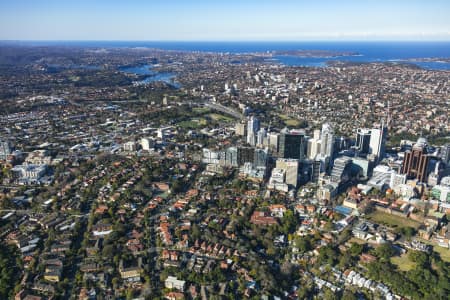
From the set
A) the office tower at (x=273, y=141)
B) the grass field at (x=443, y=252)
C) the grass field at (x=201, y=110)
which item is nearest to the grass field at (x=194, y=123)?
the grass field at (x=201, y=110)

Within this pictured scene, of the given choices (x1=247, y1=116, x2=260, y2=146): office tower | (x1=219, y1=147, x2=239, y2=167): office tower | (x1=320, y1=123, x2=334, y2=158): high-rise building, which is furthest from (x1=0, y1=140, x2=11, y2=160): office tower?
(x1=320, y1=123, x2=334, y2=158): high-rise building

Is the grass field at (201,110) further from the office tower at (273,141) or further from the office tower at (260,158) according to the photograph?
the office tower at (260,158)

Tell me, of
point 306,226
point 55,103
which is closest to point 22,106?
point 55,103

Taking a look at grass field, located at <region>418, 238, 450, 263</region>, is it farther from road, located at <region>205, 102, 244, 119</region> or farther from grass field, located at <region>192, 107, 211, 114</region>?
grass field, located at <region>192, 107, 211, 114</region>

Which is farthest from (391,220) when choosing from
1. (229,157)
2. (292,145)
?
(229,157)

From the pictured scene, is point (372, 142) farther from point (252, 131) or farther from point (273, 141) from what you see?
point (252, 131)

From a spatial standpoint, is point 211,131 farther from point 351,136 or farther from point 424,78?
point 424,78
